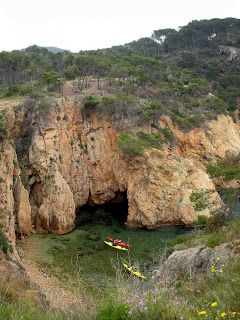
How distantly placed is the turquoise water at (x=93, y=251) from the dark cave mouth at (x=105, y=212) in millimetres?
991

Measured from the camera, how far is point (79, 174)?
1172 inches

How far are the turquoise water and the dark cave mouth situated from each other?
99 cm

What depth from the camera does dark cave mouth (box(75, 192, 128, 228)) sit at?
28.1 metres

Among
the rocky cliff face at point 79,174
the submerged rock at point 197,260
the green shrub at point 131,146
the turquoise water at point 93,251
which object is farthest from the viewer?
the green shrub at point 131,146

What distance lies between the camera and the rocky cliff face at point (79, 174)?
24356 millimetres

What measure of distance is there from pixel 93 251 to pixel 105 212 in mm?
9777

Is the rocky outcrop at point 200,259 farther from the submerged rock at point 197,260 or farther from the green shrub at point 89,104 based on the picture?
the green shrub at point 89,104

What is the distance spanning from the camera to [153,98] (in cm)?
3966

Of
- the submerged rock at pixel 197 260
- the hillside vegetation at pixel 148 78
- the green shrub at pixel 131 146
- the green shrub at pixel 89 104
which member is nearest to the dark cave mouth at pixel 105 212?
the green shrub at pixel 131 146

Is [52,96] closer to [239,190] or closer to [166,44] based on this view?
[239,190]

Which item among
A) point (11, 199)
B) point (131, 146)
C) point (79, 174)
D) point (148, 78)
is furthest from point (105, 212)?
point (148, 78)

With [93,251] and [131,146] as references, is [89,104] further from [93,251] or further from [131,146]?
[93,251]

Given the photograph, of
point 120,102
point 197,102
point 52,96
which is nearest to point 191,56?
point 197,102

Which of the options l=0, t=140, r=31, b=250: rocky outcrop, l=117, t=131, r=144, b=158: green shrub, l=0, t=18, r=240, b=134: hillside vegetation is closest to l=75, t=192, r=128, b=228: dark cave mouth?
l=0, t=140, r=31, b=250: rocky outcrop
